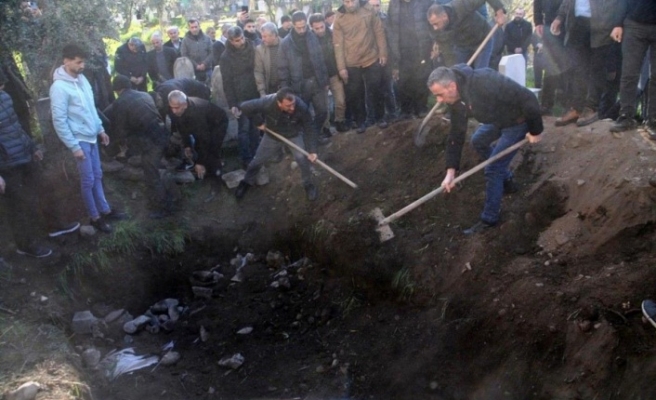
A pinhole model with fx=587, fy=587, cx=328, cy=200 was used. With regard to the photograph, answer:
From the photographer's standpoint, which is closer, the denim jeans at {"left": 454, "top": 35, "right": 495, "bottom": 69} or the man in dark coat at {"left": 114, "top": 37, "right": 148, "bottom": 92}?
the denim jeans at {"left": 454, "top": 35, "right": 495, "bottom": 69}

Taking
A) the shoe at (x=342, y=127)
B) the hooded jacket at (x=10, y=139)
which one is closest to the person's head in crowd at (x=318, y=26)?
the shoe at (x=342, y=127)

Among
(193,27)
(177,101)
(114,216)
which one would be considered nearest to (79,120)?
(177,101)

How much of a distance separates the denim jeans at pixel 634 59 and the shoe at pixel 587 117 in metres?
0.53

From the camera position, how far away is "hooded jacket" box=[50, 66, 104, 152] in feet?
20.8

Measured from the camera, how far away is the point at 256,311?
664 centimetres

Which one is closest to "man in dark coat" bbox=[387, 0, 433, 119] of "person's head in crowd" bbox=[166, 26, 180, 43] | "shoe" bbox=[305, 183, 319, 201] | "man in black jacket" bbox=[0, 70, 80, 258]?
"shoe" bbox=[305, 183, 319, 201]

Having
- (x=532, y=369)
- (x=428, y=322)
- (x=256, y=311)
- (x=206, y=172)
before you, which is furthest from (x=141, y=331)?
(x=532, y=369)

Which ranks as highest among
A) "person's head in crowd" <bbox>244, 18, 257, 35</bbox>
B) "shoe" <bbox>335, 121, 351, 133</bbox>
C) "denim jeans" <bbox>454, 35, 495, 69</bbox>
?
"person's head in crowd" <bbox>244, 18, 257, 35</bbox>

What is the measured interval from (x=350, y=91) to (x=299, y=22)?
115 centimetres

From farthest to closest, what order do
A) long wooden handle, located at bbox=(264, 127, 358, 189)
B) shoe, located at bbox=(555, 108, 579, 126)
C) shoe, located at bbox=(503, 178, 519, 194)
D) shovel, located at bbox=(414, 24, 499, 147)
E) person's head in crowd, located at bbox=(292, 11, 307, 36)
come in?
1. person's head in crowd, located at bbox=(292, 11, 307, 36)
2. long wooden handle, located at bbox=(264, 127, 358, 189)
3. shovel, located at bbox=(414, 24, 499, 147)
4. shoe, located at bbox=(555, 108, 579, 126)
5. shoe, located at bbox=(503, 178, 519, 194)

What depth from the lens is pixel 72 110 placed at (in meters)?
6.50

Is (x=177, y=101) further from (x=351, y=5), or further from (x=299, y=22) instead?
(x=351, y=5)

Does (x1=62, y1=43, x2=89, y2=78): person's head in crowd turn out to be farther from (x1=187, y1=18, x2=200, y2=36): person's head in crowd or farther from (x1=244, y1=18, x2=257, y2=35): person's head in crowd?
(x1=187, y1=18, x2=200, y2=36): person's head in crowd

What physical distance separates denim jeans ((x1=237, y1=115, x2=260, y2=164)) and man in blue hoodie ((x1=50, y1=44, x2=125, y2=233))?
1965 millimetres
